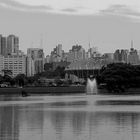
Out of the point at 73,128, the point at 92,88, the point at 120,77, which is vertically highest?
the point at 120,77

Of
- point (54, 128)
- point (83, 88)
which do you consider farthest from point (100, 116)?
point (83, 88)

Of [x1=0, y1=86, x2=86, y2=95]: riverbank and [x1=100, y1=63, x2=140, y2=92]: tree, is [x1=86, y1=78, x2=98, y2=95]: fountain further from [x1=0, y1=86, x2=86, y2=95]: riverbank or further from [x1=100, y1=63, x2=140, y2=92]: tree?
[x1=100, y1=63, x2=140, y2=92]: tree

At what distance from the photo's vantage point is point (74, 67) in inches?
7810

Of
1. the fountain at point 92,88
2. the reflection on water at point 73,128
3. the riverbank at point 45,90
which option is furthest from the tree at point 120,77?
the reflection on water at point 73,128

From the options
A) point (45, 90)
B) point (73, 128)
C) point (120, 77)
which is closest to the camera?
point (73, 128)

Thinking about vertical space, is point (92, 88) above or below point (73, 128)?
above

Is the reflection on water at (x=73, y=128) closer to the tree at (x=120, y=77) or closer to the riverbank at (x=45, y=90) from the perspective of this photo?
the tree at (x=120, y=77)

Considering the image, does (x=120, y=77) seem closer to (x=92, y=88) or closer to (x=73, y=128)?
(x=92, y=88)

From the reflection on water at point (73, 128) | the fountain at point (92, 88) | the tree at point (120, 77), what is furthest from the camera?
the fountain at point (92, 88)

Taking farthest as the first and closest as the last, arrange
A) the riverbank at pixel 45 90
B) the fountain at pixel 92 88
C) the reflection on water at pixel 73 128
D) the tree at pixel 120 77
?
the riverbank at pixel 45 90 < the fountain at pixel 92 88 < the tree at pixel 120 77 < the reflection on water at pixel 73 128

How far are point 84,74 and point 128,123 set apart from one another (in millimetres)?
169851

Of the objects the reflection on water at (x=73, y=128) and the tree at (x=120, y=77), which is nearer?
the reflection on water at (x=73, y=128)

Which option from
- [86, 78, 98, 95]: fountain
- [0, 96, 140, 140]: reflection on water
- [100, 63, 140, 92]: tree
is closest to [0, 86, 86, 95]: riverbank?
[86, 78, 98, 95]: fountain

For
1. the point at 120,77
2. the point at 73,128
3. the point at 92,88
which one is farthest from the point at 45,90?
the point at 73,128
